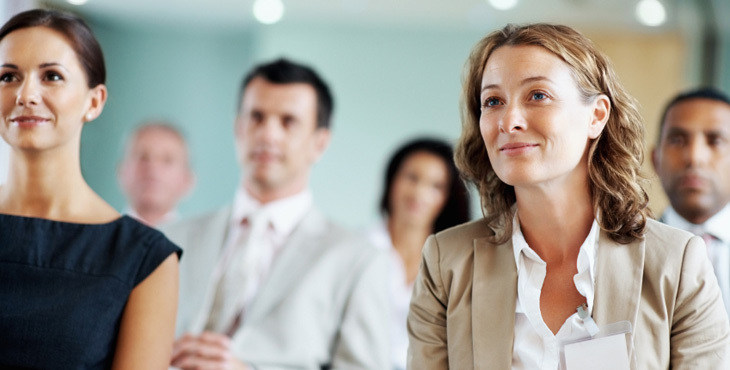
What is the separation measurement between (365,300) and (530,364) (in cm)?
102

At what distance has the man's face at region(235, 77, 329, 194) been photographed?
119 inches

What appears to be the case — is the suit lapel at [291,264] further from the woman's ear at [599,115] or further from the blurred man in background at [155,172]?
the blurred man in background at [155,172]

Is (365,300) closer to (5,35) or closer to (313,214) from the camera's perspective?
(313,214)

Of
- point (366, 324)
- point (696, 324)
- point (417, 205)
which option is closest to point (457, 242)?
point (696, 324)

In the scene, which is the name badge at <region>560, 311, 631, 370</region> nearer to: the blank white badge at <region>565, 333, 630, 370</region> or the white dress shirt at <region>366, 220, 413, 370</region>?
the blank white badge at <region>565, 333, 630, 370</region>

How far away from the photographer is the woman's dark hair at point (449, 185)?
4.07 metres

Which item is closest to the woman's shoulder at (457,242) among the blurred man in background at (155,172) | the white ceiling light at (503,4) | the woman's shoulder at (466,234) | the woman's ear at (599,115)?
the woman's shoulder at (466,234)

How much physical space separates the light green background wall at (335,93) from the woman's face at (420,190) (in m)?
2.87

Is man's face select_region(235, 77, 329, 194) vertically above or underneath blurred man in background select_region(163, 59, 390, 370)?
above

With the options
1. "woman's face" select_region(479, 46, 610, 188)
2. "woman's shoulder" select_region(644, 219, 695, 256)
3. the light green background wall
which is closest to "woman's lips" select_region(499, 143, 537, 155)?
"woman's face" select_region(479, 46, 610, 188)

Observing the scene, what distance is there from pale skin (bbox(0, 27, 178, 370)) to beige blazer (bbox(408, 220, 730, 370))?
2.01 feet

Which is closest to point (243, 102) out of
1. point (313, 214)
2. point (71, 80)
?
point (313, 214)

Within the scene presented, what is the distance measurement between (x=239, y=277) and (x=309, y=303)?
0.29m

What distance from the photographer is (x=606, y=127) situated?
1.85 m
